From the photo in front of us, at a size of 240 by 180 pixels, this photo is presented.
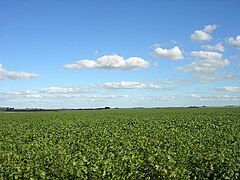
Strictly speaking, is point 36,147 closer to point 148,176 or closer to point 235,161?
point 148,176

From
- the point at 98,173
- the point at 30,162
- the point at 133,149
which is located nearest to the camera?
the point at 98,173

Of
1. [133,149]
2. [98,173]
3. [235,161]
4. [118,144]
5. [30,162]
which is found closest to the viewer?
[98,173]

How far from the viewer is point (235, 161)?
526 inches

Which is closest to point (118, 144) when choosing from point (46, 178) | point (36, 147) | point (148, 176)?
point (36, 147)

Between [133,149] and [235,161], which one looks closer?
[235,161]

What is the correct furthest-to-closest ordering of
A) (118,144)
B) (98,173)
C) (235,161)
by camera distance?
(118,144) → (235,161) → (98,173)

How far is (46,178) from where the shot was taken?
42.3 ft

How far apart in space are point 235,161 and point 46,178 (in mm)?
6497

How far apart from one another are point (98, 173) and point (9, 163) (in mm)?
3738

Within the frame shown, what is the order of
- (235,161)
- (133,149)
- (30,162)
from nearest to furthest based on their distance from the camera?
(235,161) < (30,162) < (133,149)

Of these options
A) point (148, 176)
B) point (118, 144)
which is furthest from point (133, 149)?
point (148, 176)

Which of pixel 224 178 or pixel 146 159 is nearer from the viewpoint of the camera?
pixel 224 178

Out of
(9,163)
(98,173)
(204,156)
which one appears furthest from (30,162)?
(204,156)

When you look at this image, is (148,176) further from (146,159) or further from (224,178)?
(224,178)
